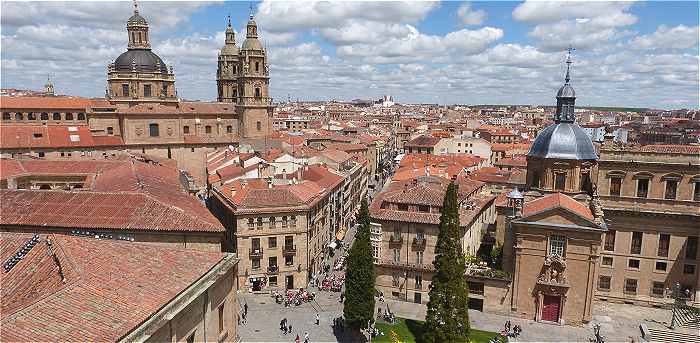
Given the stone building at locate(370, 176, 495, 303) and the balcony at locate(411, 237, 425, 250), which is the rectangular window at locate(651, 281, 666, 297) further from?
the balcony at locate(411, 237, 425, 250)

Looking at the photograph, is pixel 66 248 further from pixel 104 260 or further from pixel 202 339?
pixel 202 339

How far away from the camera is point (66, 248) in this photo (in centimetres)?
1897

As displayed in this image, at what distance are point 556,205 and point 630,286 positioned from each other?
1205cm

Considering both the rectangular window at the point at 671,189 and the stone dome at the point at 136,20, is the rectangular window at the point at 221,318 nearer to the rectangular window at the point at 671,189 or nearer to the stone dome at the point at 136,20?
the rectangular window at the point at 671,189

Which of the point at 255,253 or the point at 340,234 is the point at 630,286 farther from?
the point at 255,253

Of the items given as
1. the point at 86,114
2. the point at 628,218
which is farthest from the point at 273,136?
the point at 628,218

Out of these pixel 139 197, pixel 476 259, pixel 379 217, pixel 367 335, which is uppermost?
pixel 139 197

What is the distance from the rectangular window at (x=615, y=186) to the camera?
41.5 meters

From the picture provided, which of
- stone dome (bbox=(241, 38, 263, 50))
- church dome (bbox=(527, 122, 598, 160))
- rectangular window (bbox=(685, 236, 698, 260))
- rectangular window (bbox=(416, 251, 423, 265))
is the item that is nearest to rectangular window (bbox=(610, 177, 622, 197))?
church dome (bbox=(527, 122, 598, 160))

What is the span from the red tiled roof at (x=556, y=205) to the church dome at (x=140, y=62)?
75023mm

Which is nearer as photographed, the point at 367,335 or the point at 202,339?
the point at 202,339

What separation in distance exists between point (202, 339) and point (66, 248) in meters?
6.29

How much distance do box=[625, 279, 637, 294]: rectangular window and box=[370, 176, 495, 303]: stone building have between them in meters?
A: 13.5

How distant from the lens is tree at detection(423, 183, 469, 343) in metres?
32.5
